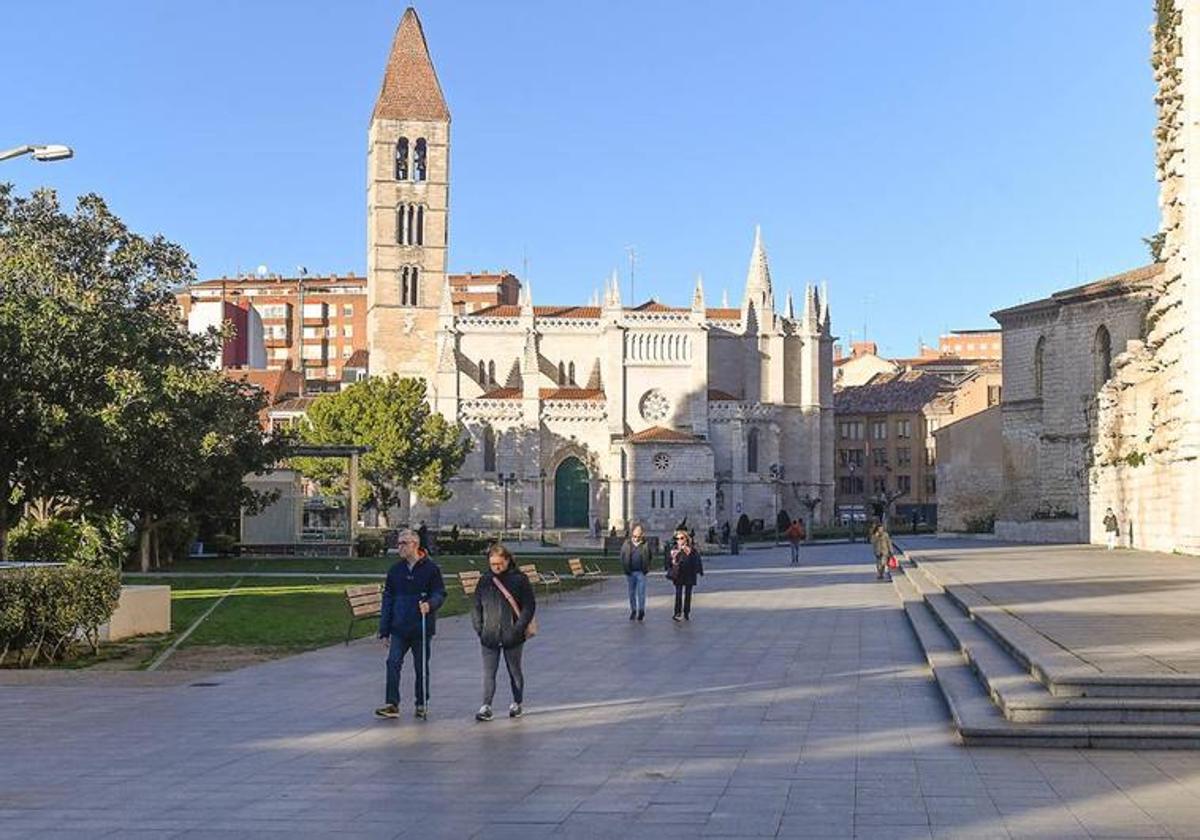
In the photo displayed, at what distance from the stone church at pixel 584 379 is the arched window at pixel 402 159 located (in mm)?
154

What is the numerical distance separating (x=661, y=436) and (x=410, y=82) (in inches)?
1244

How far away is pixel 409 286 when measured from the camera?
10331 cm

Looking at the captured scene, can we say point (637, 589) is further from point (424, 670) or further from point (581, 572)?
point (581, 572)

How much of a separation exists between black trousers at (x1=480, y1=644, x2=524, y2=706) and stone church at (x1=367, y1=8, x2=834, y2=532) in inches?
3090

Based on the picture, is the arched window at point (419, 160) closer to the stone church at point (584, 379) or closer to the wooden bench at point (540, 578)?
the stone church at point (584, 379)

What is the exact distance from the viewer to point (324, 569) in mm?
45688

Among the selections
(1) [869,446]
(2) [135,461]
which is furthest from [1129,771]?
(1) [869,446]

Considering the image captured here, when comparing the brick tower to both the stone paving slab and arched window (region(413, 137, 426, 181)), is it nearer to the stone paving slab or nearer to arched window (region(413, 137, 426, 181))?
arched window (region(413, 137, 426, 181))

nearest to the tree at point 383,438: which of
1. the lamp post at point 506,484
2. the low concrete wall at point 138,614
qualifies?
the lamp post at point 506,484

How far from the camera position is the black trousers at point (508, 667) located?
42.8 ft

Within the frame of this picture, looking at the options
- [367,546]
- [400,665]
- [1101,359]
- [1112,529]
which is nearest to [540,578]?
[400,665]

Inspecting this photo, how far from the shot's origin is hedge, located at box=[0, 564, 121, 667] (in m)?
17.6

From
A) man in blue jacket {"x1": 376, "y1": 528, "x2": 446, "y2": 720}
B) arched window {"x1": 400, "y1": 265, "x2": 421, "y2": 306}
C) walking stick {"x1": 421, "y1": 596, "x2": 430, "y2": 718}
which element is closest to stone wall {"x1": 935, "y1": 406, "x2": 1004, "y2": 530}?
arched window {"x1": 400, "y1": 265, "x2": 421, "y2": 306}

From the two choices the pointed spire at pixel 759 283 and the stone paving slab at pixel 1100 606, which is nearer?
the stone paving slab at pixel 1100 606
